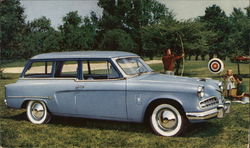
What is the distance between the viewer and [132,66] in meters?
5.01

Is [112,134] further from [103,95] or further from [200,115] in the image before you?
[200,115]

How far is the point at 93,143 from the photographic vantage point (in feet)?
13.7

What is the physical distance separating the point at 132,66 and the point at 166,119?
3.79 ft

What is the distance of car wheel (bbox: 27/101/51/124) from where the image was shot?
5.36 m

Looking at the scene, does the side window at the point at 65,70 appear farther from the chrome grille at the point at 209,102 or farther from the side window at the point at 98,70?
the chrome grille at the point at 209,102

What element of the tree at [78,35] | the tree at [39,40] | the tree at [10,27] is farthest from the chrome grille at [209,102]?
the tree at [10,27]

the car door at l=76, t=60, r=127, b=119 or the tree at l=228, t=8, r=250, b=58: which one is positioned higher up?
the tree at l=228, t=8, r=250, b=58

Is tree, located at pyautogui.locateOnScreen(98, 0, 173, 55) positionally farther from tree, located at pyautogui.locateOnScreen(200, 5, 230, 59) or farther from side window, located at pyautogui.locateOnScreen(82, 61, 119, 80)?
tree, located at pyautogui.locateOnScreen(200, 5, 230, 59)

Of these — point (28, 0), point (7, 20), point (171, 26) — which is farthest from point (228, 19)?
point (28, 0)

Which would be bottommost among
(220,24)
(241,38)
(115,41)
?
(115,41)

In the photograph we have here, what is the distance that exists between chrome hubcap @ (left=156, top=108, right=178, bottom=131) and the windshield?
0.86 meters

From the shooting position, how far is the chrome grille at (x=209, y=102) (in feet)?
13.8

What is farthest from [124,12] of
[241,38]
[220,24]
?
[220,24]

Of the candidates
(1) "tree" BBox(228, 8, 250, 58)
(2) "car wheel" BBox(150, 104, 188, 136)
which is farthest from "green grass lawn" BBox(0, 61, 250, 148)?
(1) "tree" BBox(228, 8, 250, 58)
